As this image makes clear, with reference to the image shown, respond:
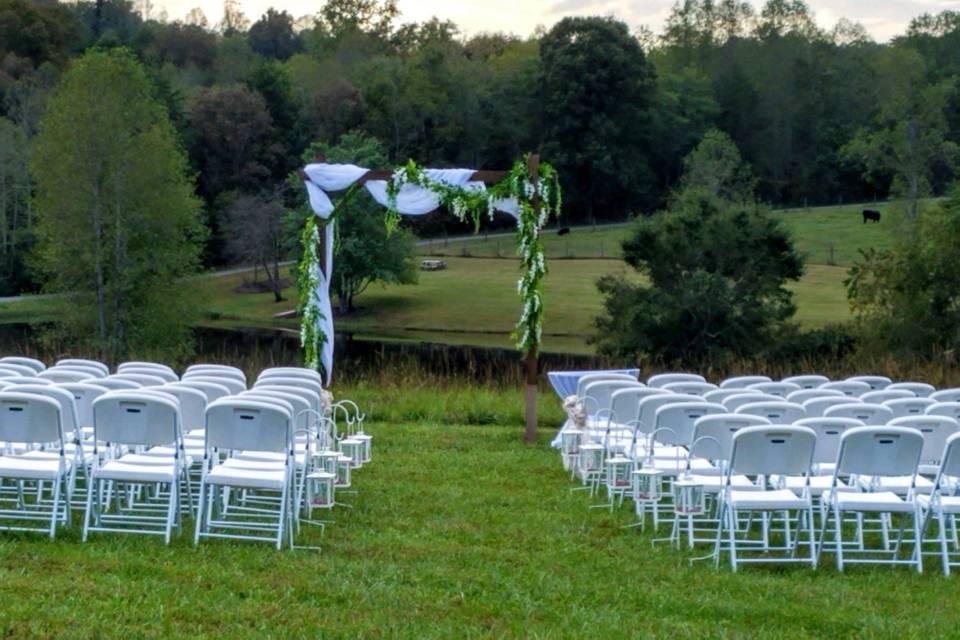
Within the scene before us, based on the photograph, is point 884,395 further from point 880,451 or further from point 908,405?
point 880,451

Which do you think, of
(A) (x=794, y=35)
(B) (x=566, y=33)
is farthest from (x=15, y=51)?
(A) (x=794, y=35)

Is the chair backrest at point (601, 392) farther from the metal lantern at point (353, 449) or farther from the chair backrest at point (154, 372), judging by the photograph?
the chair backrest at point (154, 372)

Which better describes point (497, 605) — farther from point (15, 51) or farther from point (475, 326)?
point (15, 51)

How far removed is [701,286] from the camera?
108 ft

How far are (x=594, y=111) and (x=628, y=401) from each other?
186 feet

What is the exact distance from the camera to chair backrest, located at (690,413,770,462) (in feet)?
28.2

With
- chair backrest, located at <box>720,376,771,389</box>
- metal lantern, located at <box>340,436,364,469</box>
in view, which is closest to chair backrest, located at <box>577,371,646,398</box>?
chair backrest, located at <box>720,376,771,389</box>

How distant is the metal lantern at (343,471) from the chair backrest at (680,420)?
2.21 meters

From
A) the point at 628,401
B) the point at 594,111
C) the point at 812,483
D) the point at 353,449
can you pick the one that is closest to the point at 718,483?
the point at 812,483

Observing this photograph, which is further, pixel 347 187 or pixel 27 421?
pixel 347 187

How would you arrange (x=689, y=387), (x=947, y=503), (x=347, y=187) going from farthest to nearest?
(x=347, y=187)
(x=689, y=387)
(x=947, y=503)

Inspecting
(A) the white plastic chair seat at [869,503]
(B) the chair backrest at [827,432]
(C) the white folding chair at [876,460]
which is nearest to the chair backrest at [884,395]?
(B) the chair backrest at [827,432]

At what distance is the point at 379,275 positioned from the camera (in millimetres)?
50312

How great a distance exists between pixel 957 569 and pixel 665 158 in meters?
63.6
